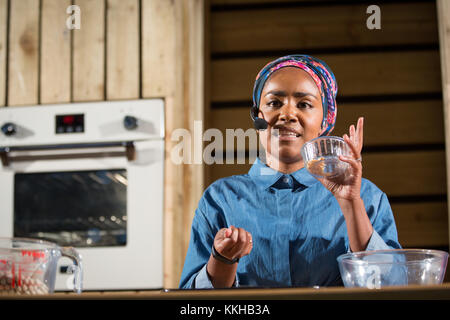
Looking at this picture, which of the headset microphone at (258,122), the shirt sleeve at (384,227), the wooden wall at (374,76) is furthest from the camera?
the wooden wall at (374,76)

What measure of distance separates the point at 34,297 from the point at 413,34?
7.25ft

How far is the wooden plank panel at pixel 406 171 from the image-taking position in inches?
94.3

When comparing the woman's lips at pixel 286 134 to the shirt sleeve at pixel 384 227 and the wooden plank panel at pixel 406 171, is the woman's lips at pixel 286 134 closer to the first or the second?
the shirt sleeve at pixel 384 227

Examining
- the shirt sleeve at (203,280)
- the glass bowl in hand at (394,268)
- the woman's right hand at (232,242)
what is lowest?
the shirt sleeve at (203,280)

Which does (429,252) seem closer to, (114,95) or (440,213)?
(440,213)

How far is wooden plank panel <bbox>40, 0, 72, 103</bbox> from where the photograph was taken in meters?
2.52

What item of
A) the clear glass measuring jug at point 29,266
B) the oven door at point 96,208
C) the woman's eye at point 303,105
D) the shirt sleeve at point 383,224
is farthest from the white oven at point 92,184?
the clear glass measuring jug at point 29,266

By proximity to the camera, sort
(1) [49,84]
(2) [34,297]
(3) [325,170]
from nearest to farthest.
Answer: (2) [34,297] → (3) [325,170] → (1) [49,84]

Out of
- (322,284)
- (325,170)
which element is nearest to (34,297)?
(325,170)

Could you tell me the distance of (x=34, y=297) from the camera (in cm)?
73

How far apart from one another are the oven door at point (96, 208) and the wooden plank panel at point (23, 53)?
11.5 inches

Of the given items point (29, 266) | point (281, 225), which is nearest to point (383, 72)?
point (281, 225)

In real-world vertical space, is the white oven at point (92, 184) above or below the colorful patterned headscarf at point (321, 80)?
below

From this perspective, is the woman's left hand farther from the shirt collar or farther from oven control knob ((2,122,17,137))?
oven control knob ((2,122,17,137))
